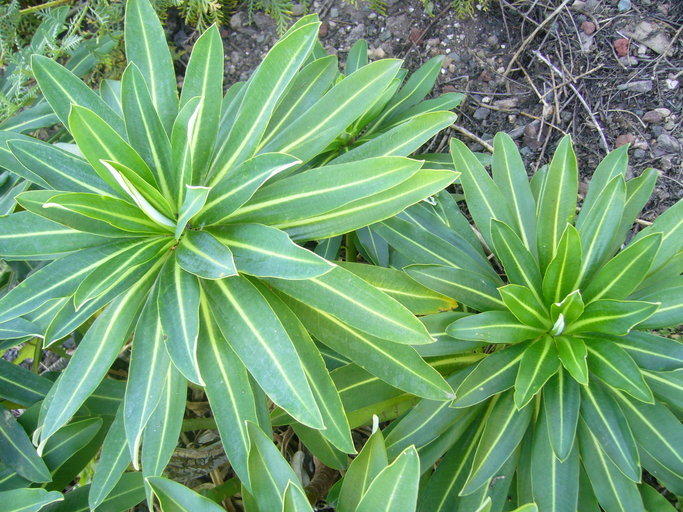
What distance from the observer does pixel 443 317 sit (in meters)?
1.23

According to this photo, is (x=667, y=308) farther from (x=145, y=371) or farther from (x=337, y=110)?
(x=145, y=371)

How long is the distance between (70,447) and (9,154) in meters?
0.72

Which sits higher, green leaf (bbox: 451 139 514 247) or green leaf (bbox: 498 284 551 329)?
green leaf (bbox: 451 139 514 247)

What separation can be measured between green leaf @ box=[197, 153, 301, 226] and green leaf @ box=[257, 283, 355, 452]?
7.2 inches

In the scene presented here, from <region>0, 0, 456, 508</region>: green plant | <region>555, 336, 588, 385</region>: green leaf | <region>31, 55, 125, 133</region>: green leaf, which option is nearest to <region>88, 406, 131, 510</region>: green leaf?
<region>0, 0, 456, 508</region>: green plant

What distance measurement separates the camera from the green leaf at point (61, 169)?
111 cm

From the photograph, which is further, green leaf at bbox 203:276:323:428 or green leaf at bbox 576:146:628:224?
green leaf at bbox 576:146:628:224

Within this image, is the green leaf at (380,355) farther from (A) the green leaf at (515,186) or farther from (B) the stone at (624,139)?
(B) the stone at (624,139)

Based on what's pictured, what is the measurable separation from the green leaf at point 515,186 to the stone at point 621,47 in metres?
0.98

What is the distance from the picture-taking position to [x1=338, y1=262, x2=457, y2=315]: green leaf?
1219 mm

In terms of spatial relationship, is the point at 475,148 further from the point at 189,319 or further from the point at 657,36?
the point at 189,319

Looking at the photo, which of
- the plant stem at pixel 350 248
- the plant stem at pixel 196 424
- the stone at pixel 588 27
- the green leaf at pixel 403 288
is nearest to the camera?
the green leaf at pixel 403 288

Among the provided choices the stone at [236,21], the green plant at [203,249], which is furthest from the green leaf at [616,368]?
the stone at [236,21]

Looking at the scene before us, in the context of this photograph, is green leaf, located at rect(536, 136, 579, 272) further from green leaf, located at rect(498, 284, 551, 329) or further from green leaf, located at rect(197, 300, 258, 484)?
green leaf, located at rect(197, 300, 258, 484)
